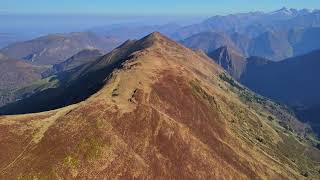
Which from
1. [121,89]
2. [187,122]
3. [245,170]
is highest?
[121,89]

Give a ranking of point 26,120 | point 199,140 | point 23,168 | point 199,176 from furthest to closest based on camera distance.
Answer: point 199,140, point 199,176, point 26,120, point 23,168

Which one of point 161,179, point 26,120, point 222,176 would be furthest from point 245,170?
point 26,120

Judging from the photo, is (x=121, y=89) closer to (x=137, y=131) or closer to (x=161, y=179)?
(x=137, y=131)

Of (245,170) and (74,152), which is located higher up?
(74,152)

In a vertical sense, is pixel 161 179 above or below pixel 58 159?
below

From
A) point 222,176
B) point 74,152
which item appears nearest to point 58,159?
point 74,152

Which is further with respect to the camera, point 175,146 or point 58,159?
point 175,146

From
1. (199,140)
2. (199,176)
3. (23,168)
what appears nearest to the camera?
(23,168)

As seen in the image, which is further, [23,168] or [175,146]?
[175,146]

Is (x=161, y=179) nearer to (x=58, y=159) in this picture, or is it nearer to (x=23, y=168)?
(x=58, y=159)
